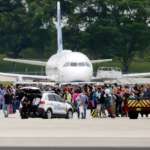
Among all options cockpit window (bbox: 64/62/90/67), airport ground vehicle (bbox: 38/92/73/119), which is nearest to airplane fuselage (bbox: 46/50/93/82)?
cockpit window (bbox: 64/62/90/67)

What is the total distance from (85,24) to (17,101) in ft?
260

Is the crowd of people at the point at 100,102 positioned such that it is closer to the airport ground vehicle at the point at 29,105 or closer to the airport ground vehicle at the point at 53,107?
the airport ground vehicle at the point at 53,107

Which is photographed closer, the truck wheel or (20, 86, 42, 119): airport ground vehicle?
the truck wheel

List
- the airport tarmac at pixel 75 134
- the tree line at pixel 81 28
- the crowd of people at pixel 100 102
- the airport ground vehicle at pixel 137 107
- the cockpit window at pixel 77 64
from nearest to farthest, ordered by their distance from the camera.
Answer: the airport tarmac at pixel 75 134 → the airport ground vehicle at pixel 137 107 → the crowd of people at pixel 100 102 → the cockpit window at pixel 77 64 → the tree line at pixel 81 28

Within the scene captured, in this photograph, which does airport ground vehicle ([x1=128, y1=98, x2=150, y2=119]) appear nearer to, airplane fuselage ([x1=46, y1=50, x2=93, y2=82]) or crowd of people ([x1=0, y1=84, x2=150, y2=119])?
crowd of people ([x1=0, y1=84, x2=150, y2=119])

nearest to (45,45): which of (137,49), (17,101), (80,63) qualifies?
(137,49)

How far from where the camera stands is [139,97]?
41.7 metres

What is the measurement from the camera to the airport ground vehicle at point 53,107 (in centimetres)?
4075

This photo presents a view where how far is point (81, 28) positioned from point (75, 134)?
319ft

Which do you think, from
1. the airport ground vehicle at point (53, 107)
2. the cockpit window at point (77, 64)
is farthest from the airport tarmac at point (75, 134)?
the cockpit window at point (77, 64)

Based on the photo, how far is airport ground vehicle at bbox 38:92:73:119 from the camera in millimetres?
40750

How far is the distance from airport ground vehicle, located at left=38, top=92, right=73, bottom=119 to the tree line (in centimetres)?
7434

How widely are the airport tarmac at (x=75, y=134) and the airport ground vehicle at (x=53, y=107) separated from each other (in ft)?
18.5

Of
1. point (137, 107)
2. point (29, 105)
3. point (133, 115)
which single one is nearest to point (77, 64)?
point (29, 105)
